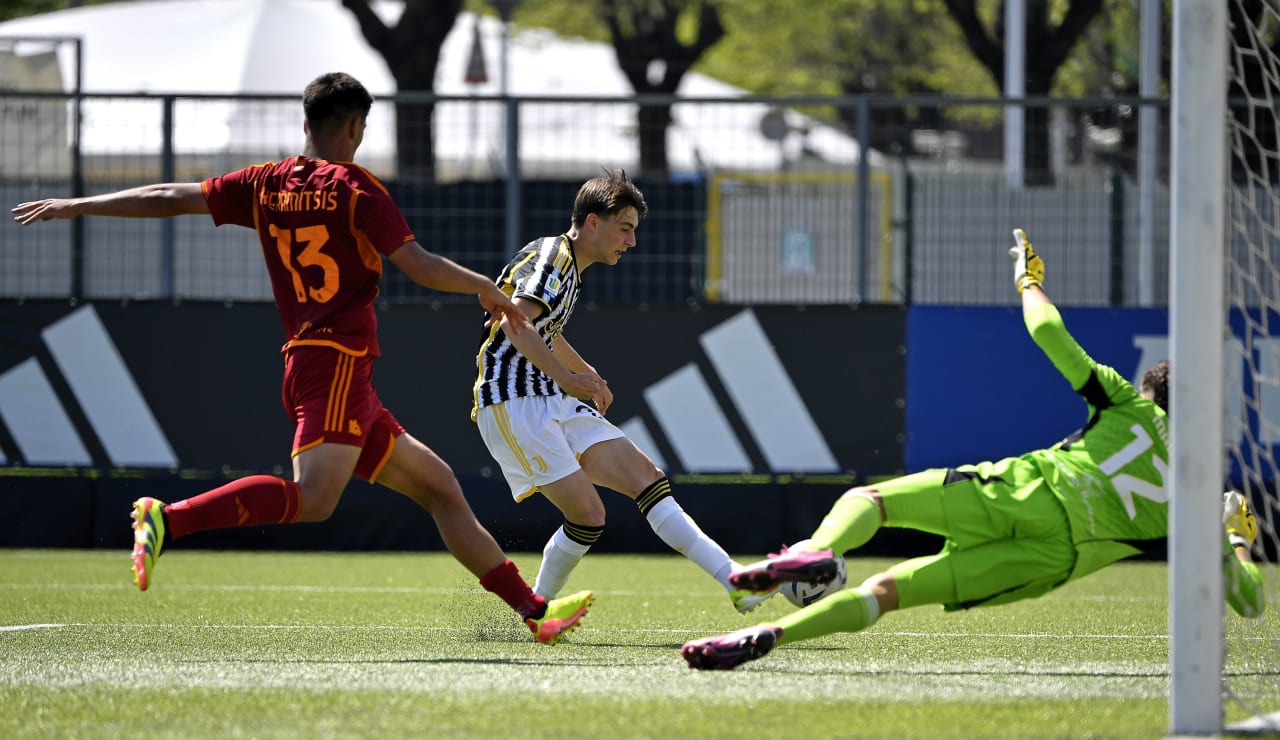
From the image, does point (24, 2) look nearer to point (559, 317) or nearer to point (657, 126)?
point (657, 126)

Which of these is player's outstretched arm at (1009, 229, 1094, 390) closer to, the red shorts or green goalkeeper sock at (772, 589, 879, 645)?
green goalkeeper sock at (772, 589, 879, 645)

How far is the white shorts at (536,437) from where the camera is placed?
278 inches

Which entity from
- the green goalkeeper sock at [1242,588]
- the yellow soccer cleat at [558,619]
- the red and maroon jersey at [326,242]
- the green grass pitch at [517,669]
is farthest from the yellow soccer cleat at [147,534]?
the green goalkeeper sock at [1242,588]

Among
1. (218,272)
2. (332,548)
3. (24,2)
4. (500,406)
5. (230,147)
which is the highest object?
(24,2)

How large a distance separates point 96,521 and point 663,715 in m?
9.14

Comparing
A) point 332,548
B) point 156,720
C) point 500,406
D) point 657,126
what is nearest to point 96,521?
point 332,548

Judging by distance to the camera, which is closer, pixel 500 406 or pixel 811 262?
pixel 500 406

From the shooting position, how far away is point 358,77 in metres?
24.7

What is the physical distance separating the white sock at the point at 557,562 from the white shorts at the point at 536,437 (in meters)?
0.27

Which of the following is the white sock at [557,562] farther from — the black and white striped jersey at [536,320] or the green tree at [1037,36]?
the green tree at [1037,36]

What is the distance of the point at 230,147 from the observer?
501 inches

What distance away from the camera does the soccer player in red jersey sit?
19.7 feet

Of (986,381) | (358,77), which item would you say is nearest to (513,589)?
(986,381)

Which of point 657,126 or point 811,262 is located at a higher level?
point 657,126
